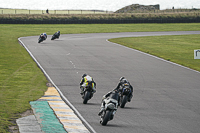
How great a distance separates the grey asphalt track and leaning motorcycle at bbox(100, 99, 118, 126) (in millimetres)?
230

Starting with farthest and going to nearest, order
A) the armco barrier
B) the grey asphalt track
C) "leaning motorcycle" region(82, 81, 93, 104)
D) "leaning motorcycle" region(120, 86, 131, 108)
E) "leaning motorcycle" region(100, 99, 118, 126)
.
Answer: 1. the armco barrier
2. "leaning motorcycle" region(82, 81, 93, 104)
3. "leaning motorcycle" region(120, 86, 131, 108)
4. the grey asphalt track
5. "leaning motorcycle" region(100, 99, 118, 126)

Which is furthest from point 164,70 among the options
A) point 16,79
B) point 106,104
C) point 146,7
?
point 146,7

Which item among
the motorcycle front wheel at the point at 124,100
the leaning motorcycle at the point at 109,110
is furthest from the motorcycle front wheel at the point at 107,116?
the motorcycle front wheel at the point at 124,100

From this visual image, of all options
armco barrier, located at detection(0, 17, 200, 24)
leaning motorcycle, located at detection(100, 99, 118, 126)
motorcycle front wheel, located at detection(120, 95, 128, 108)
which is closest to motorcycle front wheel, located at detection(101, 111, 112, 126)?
leaning motorcycle, located at detection(100, 99, 118, 126)

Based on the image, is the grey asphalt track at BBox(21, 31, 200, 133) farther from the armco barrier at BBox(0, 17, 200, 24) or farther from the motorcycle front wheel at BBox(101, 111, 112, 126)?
the armco barrier at BBox(0, 17, 200, 24)

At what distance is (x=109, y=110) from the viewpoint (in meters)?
10.3

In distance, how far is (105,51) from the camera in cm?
3045

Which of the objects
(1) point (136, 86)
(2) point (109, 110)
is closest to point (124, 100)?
(2) point (109, 110)

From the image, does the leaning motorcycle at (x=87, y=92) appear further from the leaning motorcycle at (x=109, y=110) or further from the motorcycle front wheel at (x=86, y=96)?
the leaning motorcycle at (x=109, y=110)

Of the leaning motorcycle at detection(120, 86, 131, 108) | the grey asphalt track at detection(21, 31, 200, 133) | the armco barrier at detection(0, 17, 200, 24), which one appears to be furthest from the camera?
the armco barrier at detection(0, 17, 200, 24)

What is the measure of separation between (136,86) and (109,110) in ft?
21.5

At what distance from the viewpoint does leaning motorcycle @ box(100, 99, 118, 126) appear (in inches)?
402

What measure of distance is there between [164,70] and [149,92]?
249 inches

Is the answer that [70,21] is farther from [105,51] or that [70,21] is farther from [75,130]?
[75,130]
